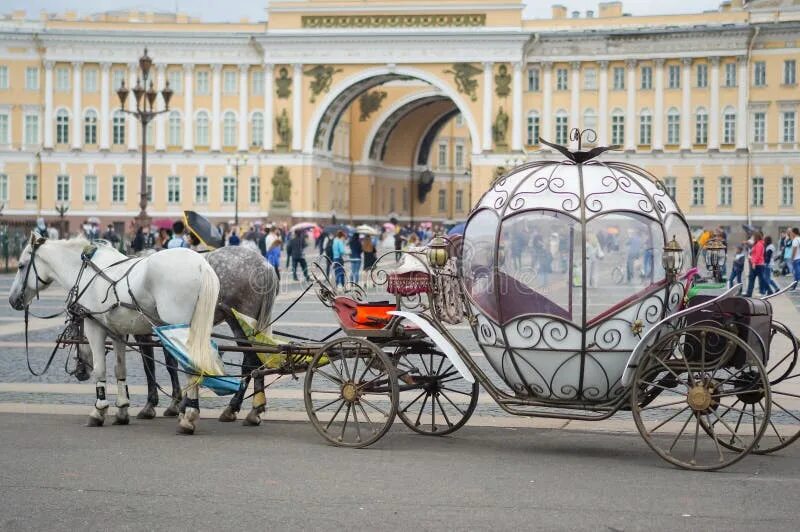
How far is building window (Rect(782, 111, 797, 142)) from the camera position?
7131cm

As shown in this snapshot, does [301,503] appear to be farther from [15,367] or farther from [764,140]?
[764,140]

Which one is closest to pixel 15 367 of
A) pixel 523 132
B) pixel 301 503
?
pixel 301 503

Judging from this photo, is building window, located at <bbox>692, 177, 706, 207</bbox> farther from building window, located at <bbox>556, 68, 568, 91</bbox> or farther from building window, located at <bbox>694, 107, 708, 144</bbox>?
building window, located at <bbox>556, 68, 568, 91</bbox>

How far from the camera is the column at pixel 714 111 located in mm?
71500

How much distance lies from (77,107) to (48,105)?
1626 millimetres

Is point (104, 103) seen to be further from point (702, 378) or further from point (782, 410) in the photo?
point (702, 378)

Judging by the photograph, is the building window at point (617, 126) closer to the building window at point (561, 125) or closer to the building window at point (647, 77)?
the building window at point (647, 77)

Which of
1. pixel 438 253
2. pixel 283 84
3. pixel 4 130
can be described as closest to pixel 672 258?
pixel 438 253

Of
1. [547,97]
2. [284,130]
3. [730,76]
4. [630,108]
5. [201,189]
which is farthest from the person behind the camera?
[201,189]

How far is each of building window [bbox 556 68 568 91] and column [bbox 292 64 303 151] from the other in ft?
45.7

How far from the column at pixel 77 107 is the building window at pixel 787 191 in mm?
38460

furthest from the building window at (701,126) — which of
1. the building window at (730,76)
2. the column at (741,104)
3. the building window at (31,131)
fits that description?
the building window at (31,131)

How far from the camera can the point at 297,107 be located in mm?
73875

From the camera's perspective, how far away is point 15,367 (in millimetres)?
15391
